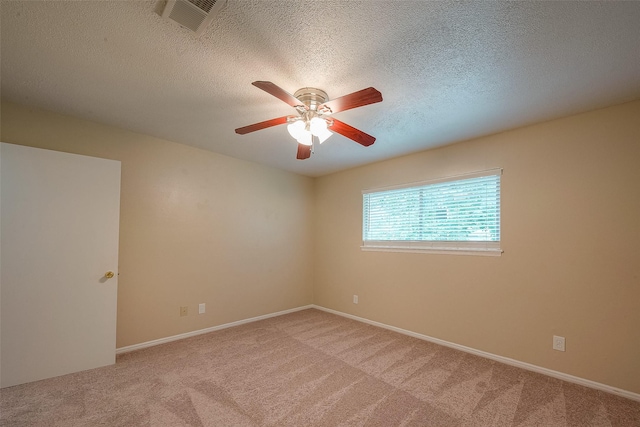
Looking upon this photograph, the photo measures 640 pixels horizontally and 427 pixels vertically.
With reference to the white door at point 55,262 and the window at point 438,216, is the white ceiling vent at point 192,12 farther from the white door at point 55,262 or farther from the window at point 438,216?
the window at point 438,216

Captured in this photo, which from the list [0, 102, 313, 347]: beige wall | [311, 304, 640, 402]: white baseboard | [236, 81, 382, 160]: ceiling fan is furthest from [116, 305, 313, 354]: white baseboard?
[236, 81, 382, 160]: ceiling fan

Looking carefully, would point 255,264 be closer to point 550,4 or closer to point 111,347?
point 111,347

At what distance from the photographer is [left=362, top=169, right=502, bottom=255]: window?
3010mm

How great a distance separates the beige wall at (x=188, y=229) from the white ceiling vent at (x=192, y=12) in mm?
2128

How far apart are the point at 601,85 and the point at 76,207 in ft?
14.7

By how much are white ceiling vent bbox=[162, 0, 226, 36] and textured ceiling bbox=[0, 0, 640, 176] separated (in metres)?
0.07

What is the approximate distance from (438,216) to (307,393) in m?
2.46

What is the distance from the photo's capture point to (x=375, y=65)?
1.83 m

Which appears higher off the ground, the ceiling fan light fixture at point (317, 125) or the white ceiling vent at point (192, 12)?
the white ceiling vent at point (192, 12)

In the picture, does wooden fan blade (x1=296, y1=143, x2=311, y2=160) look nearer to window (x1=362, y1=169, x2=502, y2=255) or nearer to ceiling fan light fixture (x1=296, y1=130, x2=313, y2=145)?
ceiling fan light fixture (x1=296, y1=130, x2=313, y2=145)

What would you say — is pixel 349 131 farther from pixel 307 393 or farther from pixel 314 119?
pixel 307 393

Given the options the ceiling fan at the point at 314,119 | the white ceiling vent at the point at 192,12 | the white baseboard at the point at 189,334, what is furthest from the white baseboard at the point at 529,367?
the white ceiling vent at the point at 192,12

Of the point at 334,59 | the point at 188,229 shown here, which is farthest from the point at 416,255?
the point at 188,229

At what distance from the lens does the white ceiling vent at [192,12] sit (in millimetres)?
1345
